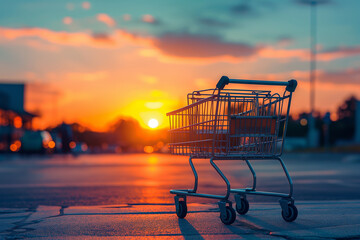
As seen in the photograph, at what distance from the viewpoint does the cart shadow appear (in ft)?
17.5

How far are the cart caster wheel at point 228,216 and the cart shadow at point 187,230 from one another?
0.36 m

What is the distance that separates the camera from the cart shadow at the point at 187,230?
535 centimetres

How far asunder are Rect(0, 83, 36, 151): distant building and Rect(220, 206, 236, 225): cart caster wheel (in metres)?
62.9

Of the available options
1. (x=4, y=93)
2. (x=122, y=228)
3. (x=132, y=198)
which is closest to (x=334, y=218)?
(x=122, y=228)

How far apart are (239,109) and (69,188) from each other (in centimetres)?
630

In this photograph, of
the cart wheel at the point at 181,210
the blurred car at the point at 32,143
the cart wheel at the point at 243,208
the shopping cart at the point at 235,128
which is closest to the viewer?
the shopping cart at the point at 235,128

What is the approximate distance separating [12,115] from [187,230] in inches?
2811

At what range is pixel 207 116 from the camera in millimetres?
6230

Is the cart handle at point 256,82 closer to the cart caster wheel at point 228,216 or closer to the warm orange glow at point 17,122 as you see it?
the cart caster wheel at point 228,216

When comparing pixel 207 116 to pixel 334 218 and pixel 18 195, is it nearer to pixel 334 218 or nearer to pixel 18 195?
pixel 334 218

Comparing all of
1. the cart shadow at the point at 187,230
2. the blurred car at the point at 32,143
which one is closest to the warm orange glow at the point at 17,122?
the blurred car at the point at 32,143

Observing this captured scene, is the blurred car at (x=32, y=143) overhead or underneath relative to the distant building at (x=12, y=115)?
underneath

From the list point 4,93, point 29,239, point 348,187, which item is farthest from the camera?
point 4,93

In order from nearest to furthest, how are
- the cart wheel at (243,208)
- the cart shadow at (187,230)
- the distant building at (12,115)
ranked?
the cart shadow at (187,230)
the cart wheel at (243,208)
the distant building at (12,115)
